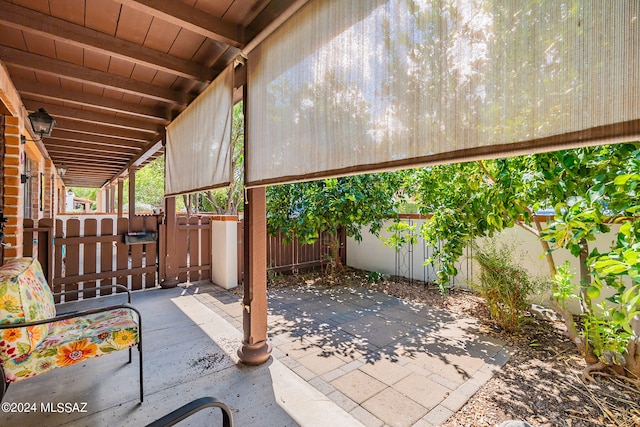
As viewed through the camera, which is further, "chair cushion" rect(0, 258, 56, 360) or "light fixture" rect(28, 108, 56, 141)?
"light fixture" rect(28, 108, 56, 141)

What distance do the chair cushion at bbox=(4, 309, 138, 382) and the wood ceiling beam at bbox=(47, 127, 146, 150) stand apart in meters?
3.48

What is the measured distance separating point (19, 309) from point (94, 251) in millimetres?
3047

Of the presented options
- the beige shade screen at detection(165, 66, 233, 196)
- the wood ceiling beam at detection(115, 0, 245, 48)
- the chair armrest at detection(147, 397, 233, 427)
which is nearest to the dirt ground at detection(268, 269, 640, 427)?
the chair armrest at detection(147, 397, 233, 427)

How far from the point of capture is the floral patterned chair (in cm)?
171

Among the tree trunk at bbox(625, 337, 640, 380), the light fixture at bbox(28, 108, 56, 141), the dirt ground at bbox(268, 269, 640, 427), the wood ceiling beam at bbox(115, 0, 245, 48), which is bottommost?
the dirt ground at bbox(268, 269, 640, 427)

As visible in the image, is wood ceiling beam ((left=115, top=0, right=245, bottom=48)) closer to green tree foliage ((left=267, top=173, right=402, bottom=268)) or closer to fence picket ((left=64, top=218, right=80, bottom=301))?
green tree foliage ((left=267, top=173, right=402, bottom=268))

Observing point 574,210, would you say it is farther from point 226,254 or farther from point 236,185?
point 236,185

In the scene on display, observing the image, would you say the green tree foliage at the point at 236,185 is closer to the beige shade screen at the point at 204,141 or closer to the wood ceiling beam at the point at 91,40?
the beige shade screen at the point at 204,141

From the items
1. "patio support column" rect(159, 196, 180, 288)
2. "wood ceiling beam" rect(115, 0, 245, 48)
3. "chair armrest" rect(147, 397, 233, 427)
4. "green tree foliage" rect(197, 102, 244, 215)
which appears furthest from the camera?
"green tree foliage" rect(197, 102, 244, 215)

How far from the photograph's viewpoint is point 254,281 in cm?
252

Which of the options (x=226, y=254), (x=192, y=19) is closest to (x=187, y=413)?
(x=192, y=19)

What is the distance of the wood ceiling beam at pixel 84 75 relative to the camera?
2.44 m

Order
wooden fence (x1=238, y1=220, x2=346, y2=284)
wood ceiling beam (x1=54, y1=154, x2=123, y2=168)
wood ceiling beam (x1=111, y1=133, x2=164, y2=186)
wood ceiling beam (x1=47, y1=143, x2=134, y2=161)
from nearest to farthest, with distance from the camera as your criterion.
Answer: wood ceiling beam (x1=111, y1=133, x2=164, y2=186) < wood ceiling beam (x1=47, y1=143, x2=134, y2=161) < wooden fence (x1=238, y1=220, x2=346, y2=284) < wood ceiling beam (x1=54, y1=154, x2=123, y2=168)

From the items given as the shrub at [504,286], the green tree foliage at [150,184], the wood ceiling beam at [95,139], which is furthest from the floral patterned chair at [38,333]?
the green tree foliage at [150,184]
